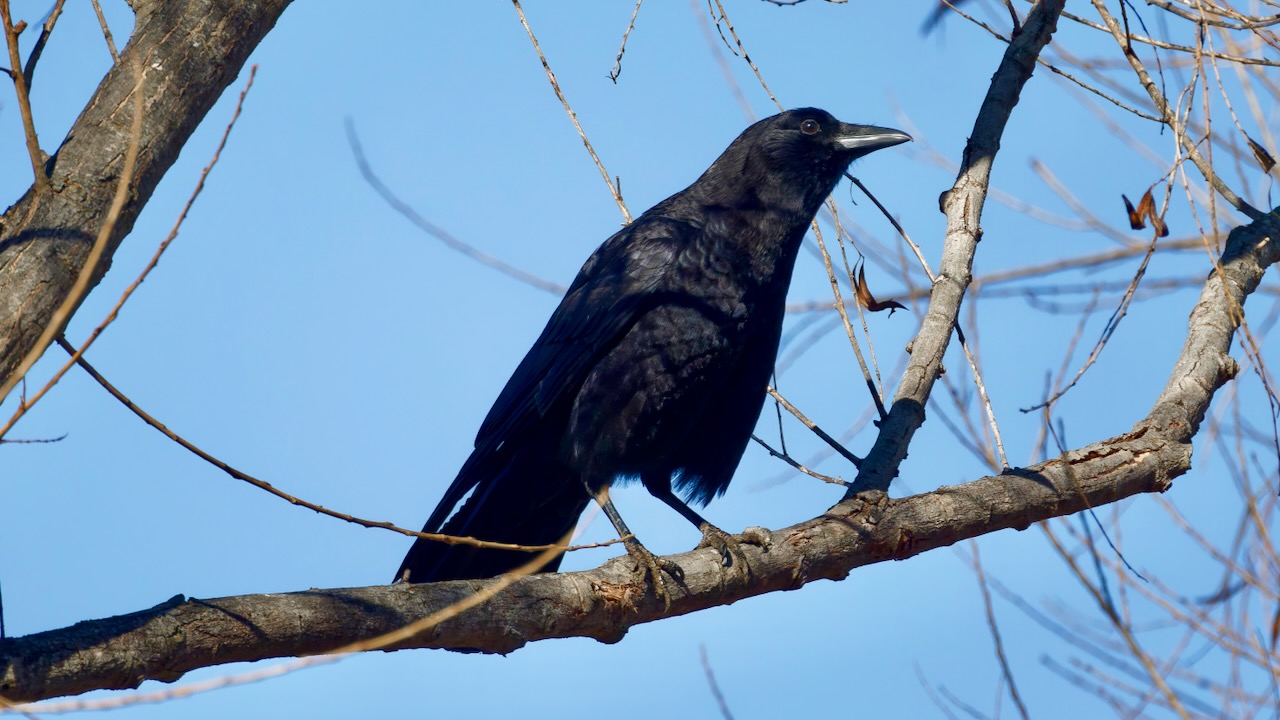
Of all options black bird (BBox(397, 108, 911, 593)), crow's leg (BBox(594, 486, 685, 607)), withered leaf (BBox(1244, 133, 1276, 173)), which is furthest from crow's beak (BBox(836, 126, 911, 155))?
crow's leg (BBox(594, 486, 685, 607))

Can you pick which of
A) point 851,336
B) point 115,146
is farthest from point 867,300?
point 115,146

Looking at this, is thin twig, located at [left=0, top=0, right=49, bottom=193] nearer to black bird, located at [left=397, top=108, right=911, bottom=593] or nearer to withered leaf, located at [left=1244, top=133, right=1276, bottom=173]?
black bird, located at [left=397, top=108, right=911, bottom=593]

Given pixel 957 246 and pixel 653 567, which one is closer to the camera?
pixel 653 567

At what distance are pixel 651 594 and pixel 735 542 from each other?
0.45 m

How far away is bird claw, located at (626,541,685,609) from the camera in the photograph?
3.25 meters

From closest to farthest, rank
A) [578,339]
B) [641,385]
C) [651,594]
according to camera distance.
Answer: [651,594] < [641,385] < [578,339]

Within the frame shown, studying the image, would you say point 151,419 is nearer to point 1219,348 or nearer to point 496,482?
point 496,482

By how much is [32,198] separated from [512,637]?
160 centimetres

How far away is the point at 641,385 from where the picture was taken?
14.0ft

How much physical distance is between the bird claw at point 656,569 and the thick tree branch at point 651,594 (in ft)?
0.10

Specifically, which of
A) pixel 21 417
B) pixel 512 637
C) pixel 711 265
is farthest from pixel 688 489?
pixel 21 417

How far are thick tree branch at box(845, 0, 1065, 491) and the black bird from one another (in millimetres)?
646

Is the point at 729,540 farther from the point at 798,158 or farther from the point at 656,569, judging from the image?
the point at 798,158

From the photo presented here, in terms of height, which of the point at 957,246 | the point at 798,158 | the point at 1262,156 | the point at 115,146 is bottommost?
the point at 115,146
